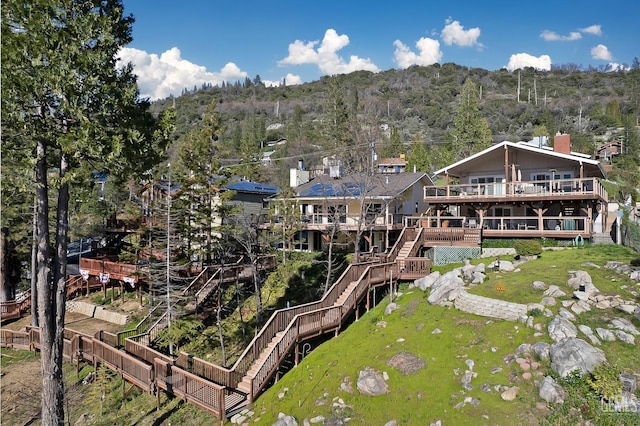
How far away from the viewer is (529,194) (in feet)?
75.5

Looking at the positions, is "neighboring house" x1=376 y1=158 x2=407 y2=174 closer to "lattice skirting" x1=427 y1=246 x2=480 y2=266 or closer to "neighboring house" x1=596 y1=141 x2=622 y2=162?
"neighboring house" x1=596 y1=141 x2=622 y2=162

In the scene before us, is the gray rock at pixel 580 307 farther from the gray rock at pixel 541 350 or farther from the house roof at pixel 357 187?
the house roof at pixel 357 187

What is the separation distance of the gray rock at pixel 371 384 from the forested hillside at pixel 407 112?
18140 millimetres

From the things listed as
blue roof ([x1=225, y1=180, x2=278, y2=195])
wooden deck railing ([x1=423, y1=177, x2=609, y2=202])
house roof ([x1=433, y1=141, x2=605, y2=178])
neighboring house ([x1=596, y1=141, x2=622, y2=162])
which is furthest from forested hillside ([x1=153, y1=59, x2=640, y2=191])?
wooden deck railing ([x1=423, y1=177, x2=609, y2=202])

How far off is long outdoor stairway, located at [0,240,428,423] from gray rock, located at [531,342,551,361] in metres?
7.64

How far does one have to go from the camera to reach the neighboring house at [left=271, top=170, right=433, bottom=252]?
28.2m

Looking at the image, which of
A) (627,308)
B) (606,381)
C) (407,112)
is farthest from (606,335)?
(407,112)

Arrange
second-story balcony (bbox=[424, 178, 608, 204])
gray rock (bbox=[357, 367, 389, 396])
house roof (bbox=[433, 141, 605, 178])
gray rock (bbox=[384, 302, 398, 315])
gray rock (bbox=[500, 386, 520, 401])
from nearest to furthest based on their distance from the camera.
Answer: gray rock (bbox=[500, 386, 520, 401])
gray rock (bbox=[357, 367, 389, 396])
gray rock (bbox=[384, 302, 398, 315])
second-story balcony (bbox=[424, 178, 608, 204])
house roof (bbox=[433, 141, 605, 178])

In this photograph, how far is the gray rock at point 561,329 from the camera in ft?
39.5

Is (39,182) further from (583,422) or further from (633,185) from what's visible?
(633,185)

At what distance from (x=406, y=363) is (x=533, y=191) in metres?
15.8

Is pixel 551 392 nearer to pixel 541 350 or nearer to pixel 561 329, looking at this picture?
pixel 541 350

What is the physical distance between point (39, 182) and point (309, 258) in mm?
21315

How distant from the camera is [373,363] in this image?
13.4 meters
